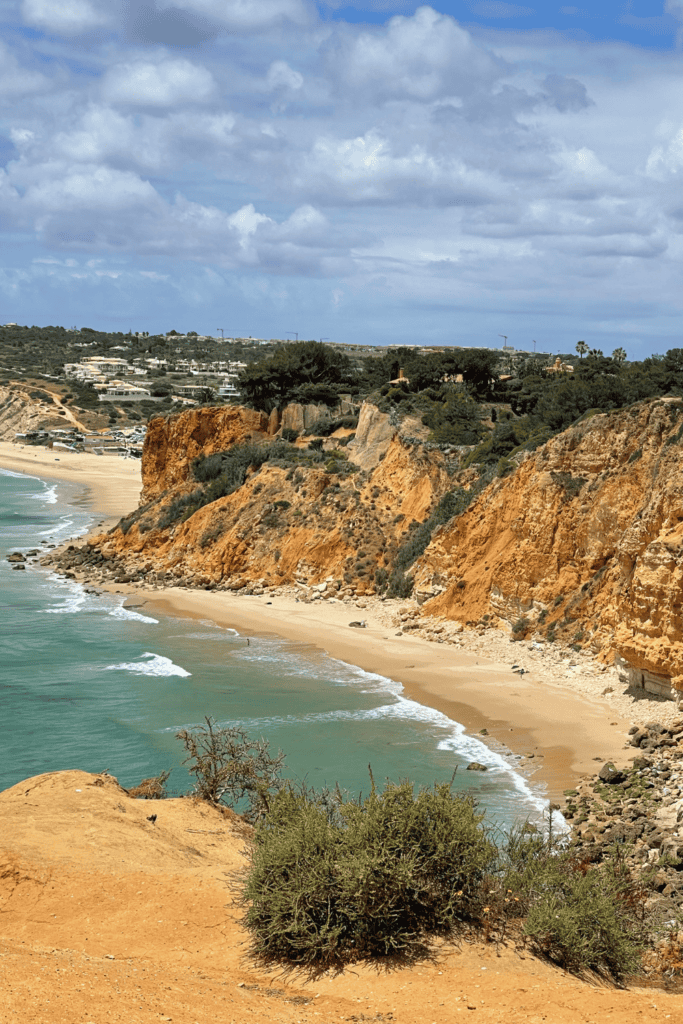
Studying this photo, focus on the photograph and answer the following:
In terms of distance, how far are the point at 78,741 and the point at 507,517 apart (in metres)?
16.1

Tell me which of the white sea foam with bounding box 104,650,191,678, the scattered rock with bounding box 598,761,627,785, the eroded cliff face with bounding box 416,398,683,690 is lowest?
the white sea foam with bounding box 104,650,191,678

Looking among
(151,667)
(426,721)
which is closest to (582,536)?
(426,721)

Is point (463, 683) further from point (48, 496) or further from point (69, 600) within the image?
point (48, 496)

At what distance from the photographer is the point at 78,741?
72.7 ft

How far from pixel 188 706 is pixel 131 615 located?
12.0m

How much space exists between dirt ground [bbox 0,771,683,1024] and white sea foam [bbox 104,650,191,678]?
1412 centimetres

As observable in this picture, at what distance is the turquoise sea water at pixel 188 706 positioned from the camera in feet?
66.3

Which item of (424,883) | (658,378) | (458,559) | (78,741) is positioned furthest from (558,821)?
(658,378)

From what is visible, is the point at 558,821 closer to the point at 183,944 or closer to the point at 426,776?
the point at 426,776

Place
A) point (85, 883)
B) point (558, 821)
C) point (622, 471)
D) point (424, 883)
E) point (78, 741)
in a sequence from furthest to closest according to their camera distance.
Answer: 1. point (622, 471)
2. point (78, 741)
3. point (558, 821)
4. point (85, 883)
5. point (424, 883)

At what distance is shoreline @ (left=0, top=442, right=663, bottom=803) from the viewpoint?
20766mm

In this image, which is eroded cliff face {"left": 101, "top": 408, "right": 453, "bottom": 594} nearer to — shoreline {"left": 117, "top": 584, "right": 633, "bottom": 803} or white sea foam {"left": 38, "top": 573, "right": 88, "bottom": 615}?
shoreline {"left": 117, "top": 584, "right": 633, "bottom": 803}

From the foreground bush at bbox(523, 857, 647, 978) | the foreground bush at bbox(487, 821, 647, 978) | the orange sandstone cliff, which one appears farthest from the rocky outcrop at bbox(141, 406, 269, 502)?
the foreground bush at bbox(523, 857, 647, 978)

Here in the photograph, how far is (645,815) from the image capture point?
16.3 meters
